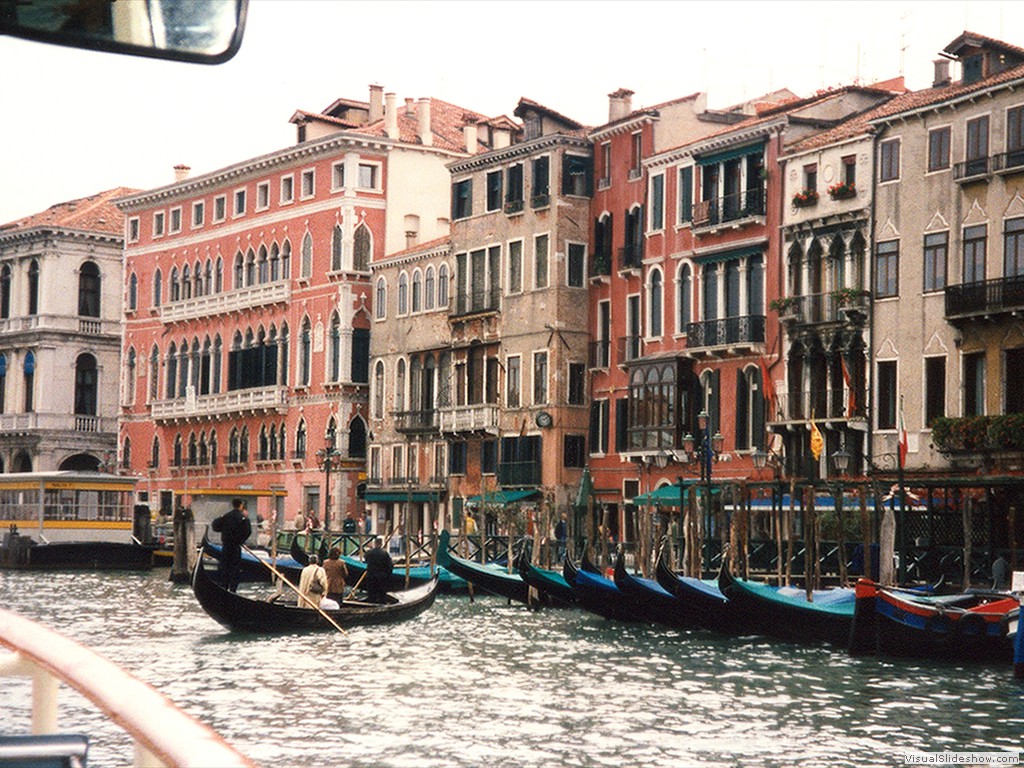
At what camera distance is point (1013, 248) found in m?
24.1

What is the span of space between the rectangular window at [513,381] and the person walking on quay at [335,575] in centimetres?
1527

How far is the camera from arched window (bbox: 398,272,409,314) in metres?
39.1

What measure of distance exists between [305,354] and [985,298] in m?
20.8

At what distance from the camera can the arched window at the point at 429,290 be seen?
38.2 metres

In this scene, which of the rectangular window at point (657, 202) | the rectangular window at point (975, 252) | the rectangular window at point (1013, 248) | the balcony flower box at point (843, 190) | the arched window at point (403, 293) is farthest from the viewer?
the arched window at point (403, 293)

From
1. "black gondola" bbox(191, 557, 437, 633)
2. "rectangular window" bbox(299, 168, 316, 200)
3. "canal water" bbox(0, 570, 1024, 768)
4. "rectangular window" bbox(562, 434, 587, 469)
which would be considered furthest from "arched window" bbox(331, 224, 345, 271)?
"black gondola" bbox(191, 557, 437, 633)

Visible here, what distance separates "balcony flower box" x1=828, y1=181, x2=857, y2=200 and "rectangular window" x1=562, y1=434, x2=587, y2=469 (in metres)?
8.82

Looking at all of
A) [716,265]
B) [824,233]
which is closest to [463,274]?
[716,265]

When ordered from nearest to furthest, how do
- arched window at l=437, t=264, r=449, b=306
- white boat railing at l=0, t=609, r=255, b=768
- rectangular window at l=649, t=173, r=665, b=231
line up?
white boat railing at l=0, t=609, r=255, b=768, rectangular window at l=649, t=173, r=665, b=231, arched window at l=437, t=264, r=449, b=306

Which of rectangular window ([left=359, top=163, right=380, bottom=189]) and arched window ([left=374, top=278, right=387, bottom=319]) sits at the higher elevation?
rectangular window ([left=359, top=163, right=380, bottom=189])

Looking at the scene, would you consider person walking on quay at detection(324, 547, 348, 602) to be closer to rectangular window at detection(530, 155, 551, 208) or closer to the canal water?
the canal water

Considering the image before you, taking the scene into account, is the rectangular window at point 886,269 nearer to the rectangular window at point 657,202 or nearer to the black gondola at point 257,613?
the rectangular window at point 657,202

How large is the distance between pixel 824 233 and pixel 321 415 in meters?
16.4

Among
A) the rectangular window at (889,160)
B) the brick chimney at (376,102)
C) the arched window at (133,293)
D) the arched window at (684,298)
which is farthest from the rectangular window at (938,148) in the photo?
the arched window at (133,293)
